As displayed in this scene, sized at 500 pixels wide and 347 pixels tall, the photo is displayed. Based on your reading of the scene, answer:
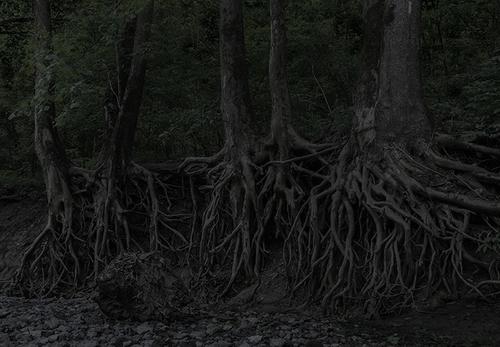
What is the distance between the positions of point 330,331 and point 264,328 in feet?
2.65

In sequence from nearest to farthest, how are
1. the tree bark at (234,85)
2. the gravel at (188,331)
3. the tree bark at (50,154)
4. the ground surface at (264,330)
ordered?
the ground surface at (264,330) < the gravel at (188,331) < the tree bark at (234,85) < the tree bark at (50,154)

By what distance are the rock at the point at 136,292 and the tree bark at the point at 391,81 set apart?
326cm

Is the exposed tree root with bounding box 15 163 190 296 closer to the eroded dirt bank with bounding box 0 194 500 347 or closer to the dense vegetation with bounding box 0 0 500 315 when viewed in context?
the dense vegetation with bounding box 0 0 500 315

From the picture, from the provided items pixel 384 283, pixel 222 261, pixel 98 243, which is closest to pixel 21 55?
A: pixel 98 243

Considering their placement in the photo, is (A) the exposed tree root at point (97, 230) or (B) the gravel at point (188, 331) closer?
(B) the gravel at point (188, 331)

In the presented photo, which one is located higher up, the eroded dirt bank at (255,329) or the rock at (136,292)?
the rock at (136,292)

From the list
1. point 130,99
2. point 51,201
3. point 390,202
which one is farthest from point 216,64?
point 390,202

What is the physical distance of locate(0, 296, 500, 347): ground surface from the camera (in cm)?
539

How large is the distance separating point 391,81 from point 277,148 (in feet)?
7.24

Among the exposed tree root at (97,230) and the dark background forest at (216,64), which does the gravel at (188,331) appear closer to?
the exposed tree root at (97,230)

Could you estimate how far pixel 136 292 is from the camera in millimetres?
6707

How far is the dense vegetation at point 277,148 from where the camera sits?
259 inches

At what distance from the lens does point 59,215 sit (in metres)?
10.5

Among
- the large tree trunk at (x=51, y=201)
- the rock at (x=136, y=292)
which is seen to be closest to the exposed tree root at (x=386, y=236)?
the rock at (x=136, y=292)
